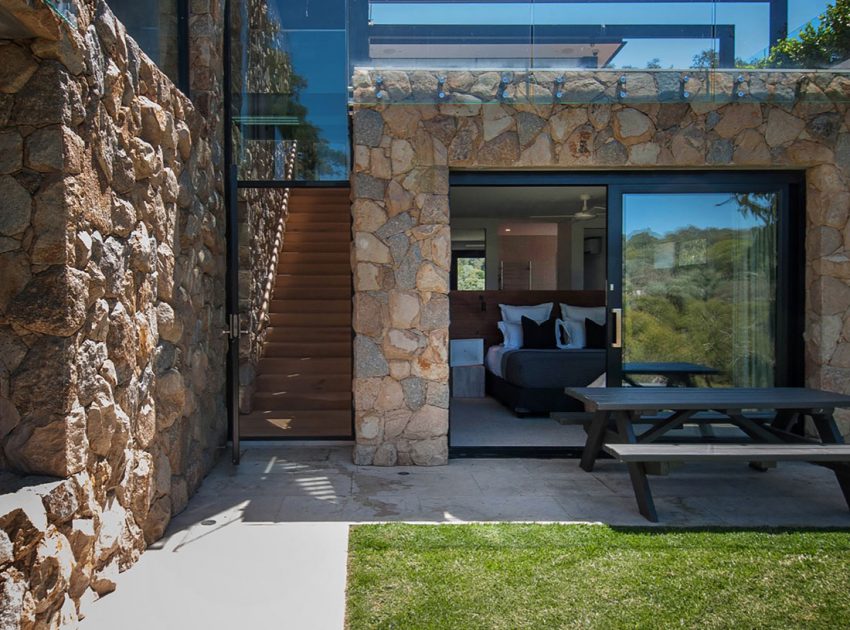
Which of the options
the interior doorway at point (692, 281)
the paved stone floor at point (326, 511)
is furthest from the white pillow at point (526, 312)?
the paved stone floor at point (326, 511)

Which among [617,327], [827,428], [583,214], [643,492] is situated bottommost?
[643,492]

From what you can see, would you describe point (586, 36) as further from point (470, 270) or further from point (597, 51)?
point (470, 270)

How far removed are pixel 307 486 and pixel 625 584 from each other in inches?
91.3

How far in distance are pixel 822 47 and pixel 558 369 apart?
3.74 meters

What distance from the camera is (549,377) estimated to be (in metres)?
7.37

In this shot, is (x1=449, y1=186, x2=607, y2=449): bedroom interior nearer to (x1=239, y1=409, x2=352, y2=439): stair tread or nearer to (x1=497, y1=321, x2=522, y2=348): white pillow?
(x1=497, y1=321, x2=522, y2=348): white pillow

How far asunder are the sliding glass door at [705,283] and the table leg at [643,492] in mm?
1480

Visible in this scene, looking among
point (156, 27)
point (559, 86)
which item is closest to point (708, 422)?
point (559, 86)

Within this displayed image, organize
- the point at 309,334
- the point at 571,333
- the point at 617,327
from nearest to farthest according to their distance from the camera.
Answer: the point at 617,327
the point at 309,334
the point at 571,333

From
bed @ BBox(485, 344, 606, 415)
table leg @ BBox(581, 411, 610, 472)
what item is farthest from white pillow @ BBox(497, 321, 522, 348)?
table leg @ BBox(581, 411, 610, 472)

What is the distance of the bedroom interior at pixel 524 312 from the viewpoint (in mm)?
7160

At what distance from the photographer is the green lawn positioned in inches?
107

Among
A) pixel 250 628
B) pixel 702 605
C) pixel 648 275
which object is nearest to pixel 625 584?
pixel 702 605

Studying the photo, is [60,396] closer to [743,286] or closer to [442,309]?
[442,309]
